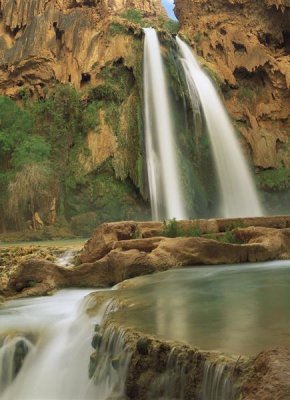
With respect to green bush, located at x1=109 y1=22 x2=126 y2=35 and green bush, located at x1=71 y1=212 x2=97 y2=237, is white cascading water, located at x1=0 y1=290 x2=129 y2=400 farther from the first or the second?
green bush, located at x1=109 y1=22 x2=126 y2=35

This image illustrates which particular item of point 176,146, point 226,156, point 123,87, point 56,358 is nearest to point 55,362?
point 56,358

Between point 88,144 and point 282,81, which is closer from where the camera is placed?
point 88,144

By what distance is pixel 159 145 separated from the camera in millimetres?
28344

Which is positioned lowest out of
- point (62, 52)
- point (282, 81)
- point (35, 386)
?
point (35, 386)

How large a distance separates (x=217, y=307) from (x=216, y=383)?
9.67 ft

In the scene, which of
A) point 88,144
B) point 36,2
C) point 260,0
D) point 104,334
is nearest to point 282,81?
point 260,0

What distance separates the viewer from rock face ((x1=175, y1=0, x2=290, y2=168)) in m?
32.8

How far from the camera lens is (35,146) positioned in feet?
85.6

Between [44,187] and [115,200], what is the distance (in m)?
4.32

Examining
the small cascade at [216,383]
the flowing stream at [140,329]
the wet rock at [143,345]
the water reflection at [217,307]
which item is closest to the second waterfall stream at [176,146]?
the water reflection at [217,307]

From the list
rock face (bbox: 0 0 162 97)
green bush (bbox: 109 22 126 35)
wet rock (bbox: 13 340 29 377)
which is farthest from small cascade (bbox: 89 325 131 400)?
green bush (bbox: 109 22 126 35)

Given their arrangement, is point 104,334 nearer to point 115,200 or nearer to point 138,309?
point 138,309

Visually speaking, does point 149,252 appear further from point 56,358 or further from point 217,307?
point 56,358

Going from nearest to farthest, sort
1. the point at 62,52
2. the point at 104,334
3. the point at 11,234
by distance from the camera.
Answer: the point at 104,334 < the point at 11,234 < the point at 62,52
